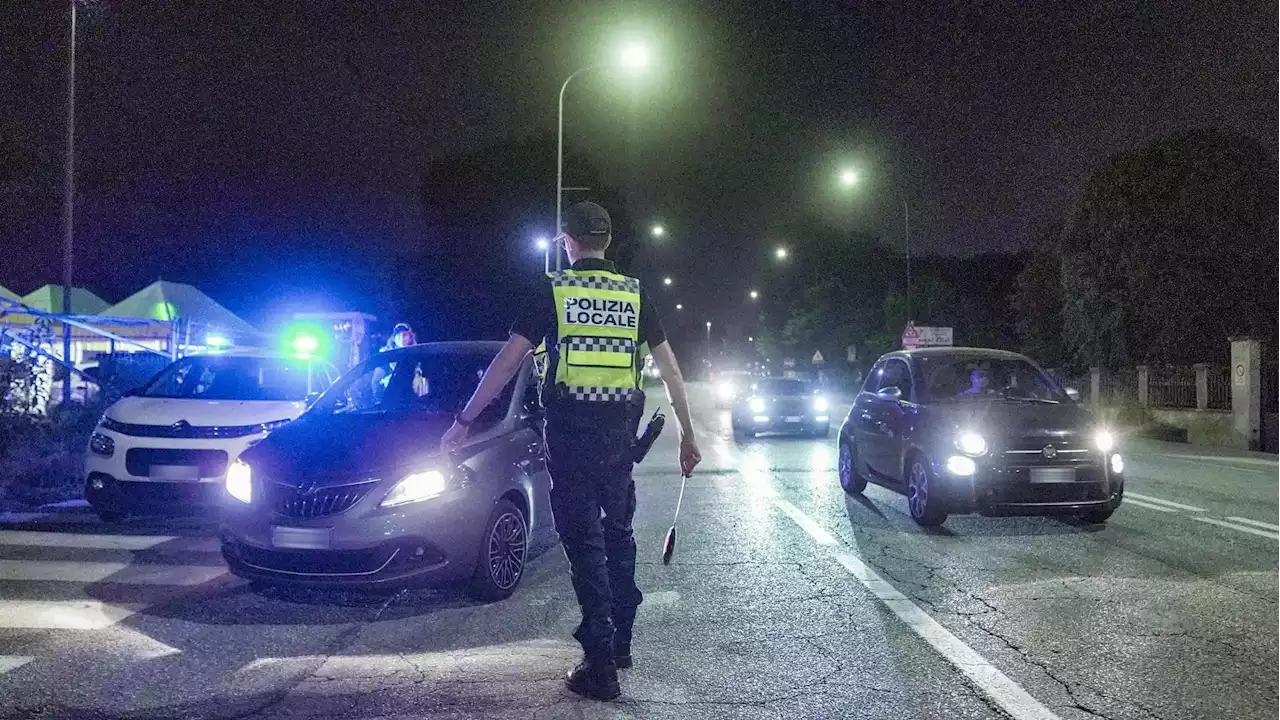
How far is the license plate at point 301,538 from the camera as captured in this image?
18.7 feet

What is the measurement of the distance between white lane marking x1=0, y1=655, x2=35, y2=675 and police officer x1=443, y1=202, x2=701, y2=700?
8.35ft

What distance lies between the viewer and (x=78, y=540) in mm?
8195

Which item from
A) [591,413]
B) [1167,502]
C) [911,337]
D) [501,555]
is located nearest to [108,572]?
[501,555]

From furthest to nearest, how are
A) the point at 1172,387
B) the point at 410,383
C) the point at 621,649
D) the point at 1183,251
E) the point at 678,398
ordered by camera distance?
the point at 1183,251, the point at 1172,387, the point at 410,383, the point at 621,649, the point at 678,398

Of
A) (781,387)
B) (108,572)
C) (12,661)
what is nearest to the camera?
(12,661)

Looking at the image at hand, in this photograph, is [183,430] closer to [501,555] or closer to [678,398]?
[501,555]

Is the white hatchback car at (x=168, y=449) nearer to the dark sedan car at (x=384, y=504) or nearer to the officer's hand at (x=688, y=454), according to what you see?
the dark sedan car at (x=384, y=504)

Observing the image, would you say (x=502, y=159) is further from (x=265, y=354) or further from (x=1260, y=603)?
(x=1260, y=603)

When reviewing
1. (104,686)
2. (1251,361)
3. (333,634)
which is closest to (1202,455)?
(1251,361)

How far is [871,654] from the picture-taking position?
17.1 feet

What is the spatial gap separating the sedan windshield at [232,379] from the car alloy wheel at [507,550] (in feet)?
13.5

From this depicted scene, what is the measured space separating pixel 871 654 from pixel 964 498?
3.82 meters

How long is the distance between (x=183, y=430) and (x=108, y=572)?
1.84m

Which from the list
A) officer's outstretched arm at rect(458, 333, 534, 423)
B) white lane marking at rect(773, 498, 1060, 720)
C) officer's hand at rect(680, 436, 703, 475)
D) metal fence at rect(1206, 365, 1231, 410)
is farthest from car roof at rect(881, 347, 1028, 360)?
metal fence at rect(1206, 365, 1231, 410)
